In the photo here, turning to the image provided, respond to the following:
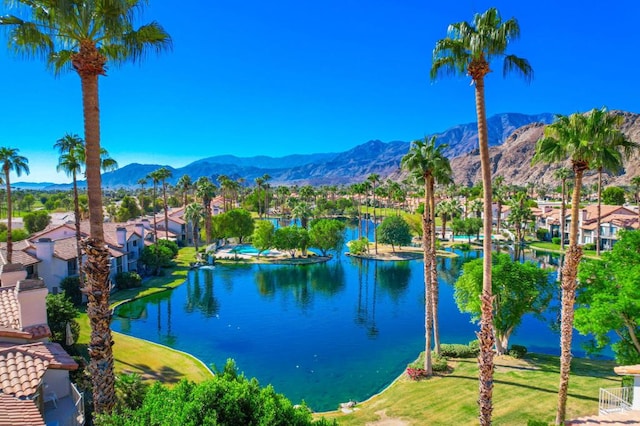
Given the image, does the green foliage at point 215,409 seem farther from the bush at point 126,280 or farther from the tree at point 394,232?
the tree at point 394,232

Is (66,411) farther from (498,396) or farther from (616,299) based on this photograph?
(616,299)

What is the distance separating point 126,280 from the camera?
180ft

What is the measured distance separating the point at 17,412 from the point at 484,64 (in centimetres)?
1659

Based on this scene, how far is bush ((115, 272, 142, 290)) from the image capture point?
54.3 m

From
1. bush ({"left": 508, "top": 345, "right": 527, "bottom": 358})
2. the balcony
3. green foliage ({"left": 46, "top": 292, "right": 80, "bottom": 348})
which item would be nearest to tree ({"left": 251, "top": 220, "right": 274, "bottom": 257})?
green foliage ({"left": 46, "top": 292, "right": 80, "bottom": 348})

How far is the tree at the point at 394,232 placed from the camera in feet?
279

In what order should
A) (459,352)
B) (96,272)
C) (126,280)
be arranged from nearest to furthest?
(96,272), (459,352), (126,280)

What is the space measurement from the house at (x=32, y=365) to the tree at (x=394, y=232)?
7299cm

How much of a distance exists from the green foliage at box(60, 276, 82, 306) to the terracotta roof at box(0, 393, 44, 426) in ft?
132

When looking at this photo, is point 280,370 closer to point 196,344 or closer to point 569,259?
point 196,344

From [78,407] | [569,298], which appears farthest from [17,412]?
[569,298]

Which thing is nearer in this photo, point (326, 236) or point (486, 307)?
point (486, 307)

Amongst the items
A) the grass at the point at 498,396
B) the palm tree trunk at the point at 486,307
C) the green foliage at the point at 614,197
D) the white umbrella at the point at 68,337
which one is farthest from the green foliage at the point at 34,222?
the green foliage at the point at 614,197

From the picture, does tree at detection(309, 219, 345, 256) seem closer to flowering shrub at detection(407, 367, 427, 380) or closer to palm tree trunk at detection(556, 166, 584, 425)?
flowering shrub at detection(407, 367, 427, 380)
